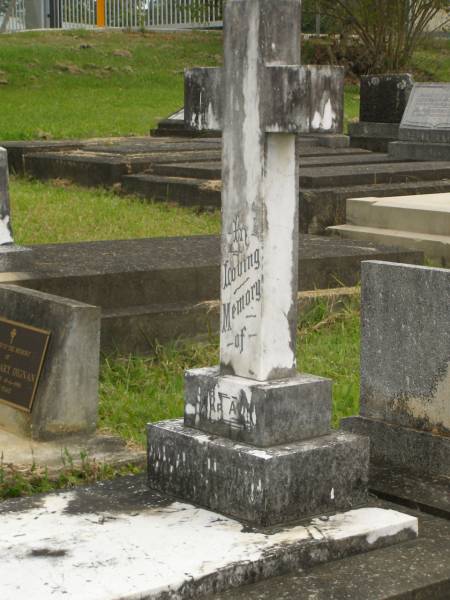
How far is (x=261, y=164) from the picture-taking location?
12.3 feet

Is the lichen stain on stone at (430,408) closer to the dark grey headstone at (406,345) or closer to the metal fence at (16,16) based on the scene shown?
the dark grey headstone at (406,345)

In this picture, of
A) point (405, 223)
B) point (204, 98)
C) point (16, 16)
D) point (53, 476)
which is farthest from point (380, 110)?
point (16, 16)

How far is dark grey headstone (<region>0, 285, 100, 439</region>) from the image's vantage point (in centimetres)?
477

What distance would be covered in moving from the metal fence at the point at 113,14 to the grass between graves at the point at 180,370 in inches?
934

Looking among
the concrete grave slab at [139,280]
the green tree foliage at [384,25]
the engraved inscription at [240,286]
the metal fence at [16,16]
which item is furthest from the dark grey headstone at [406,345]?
the metal fence at [16,16]

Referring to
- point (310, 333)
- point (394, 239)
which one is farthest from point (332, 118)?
point (394, 239)

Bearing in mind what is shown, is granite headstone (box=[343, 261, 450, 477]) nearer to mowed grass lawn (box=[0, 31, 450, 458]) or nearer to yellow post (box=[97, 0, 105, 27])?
mowed grass lawn (box=[0, 31, 450, 458])

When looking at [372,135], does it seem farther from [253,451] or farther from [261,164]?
[253,451]

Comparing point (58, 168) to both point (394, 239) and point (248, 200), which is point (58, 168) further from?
point (248, 200)

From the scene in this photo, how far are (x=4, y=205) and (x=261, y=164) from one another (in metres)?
2.45

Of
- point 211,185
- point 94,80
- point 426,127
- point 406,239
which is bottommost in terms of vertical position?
point 406,239

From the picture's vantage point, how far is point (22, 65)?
921 inches

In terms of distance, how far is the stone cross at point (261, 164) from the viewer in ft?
12.1

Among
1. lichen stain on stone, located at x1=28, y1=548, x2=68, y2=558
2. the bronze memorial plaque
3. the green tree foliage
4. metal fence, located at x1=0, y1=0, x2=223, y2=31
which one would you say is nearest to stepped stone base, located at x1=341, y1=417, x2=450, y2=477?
the bronze memorial plaque
